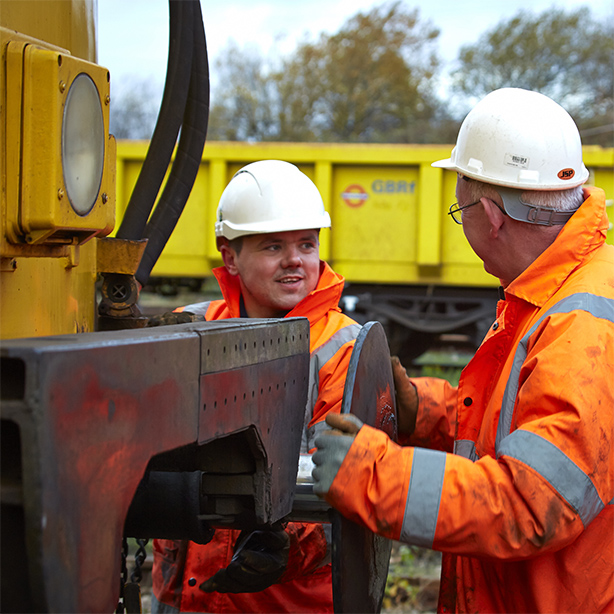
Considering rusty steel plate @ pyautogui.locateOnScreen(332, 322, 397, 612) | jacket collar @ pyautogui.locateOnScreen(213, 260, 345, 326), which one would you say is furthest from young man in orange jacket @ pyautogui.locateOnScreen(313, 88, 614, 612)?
jacket collar @ pyautogui.locateOnScreen(213, 260, 345, 326)

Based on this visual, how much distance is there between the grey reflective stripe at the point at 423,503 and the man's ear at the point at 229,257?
4.63ft

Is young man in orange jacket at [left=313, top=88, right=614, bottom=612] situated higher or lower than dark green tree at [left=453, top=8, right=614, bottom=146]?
lower

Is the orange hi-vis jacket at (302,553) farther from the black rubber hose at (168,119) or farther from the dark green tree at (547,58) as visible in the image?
the dark green tree at (547,58)

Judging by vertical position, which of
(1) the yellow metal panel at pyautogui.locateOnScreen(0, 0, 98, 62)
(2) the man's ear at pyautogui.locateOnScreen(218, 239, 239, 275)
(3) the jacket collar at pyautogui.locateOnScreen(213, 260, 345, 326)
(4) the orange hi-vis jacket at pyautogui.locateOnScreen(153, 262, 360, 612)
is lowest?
(4) the orange hi-vis jacket at pyautogui.locateOnScreen(153, 262, 360, 612)

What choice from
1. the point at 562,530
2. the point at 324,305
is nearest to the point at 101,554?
the point at 562,530

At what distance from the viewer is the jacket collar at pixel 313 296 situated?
2.38m

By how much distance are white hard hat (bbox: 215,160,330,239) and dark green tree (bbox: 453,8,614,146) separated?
80.3 feet

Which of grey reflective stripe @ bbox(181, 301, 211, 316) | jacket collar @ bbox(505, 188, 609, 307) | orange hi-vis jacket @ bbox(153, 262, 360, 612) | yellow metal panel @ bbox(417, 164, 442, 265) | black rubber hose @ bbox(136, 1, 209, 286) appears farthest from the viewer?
yellow metal panel @ bbox(417, 164, 442, 265)

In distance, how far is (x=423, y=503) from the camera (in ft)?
4.98

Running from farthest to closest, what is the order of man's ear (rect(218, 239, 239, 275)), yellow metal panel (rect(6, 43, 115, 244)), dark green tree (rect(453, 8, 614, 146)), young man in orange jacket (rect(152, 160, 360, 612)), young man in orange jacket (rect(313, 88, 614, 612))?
dark green tree (rect(453, 8, 614, 146)) < man's ear (rect(218, 239, 239, 275)) < young man in orange jacket (rect(152, 160, 360, 612)) < young man in orange jacket (rect(313, 88, 614, 612)) < yellow metal panel (rect(6, 43, 115, 244))

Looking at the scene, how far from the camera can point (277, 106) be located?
2764 cm

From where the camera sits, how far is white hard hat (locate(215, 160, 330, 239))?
261 cm

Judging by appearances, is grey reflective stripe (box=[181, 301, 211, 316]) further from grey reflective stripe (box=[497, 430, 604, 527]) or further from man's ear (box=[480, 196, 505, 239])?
grey reflective stripe (box=[497, 430, 604, 527])

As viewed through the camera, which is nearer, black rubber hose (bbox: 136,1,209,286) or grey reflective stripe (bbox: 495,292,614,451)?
grey reflective stripe (bbox: 495,292,614,451)
